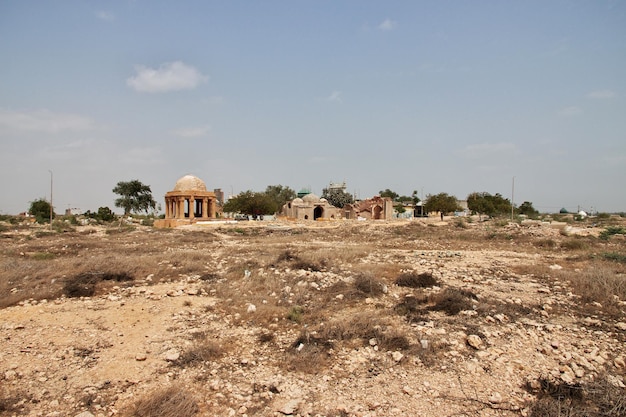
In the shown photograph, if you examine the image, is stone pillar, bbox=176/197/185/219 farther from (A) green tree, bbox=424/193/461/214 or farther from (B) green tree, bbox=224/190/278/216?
(A) green tree, bbox=424/193/461/214

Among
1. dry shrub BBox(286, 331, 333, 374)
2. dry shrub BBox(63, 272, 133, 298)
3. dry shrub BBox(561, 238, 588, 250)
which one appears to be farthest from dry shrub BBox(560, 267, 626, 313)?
dry shrub BBox(63, 272, 133, 298)

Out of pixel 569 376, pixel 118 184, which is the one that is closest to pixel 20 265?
pixel 569 376

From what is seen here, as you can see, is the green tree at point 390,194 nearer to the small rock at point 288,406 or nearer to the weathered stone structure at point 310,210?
the weathered stone structure at point 310,210

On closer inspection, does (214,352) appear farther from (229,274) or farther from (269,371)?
(229,274)

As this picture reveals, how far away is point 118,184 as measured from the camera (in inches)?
2026

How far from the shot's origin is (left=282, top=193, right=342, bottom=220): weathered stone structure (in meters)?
46.2

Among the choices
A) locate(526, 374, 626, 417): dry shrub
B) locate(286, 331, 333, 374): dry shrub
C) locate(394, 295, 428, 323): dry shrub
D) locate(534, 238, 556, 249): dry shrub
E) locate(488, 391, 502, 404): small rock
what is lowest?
locate(488, 391, 502, 404): small rock

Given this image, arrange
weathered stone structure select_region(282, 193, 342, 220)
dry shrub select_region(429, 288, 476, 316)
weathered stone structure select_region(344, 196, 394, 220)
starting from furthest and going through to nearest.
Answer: weathered stone structure select_region(344, 196, 394, 220)
weathered stone structure select_region(282, 193, 342, 220)
dry shrub select_region(429, 288, 476, 316)

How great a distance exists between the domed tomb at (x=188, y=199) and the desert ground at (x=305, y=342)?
25884 millimetres

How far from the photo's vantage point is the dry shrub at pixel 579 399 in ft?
12.8

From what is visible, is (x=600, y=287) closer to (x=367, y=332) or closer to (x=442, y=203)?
(x=367, y=332)

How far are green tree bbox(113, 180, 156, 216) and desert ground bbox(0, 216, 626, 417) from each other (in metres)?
45.6

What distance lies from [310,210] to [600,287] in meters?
38.9

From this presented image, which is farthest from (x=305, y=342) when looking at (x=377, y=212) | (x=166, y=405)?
(x=377, y=212)
